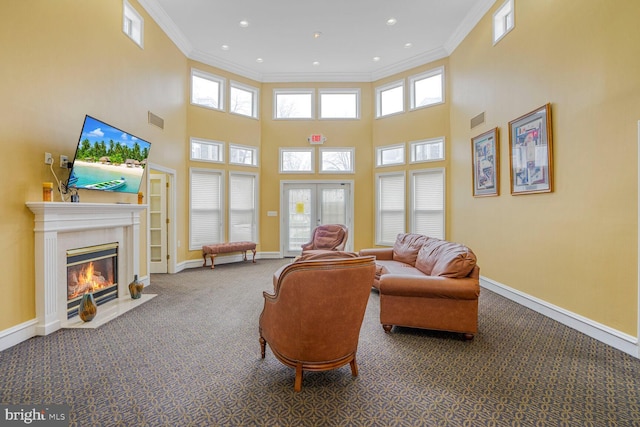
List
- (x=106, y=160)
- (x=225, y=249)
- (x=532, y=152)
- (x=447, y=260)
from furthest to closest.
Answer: (x=225, y=249) → (x=532, y=152) → (x=106, y=160) → (x=447, y=260)

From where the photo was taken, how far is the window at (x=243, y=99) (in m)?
7.26

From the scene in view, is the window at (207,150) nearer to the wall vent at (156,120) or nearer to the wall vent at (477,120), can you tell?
the wall vent at (156,120)

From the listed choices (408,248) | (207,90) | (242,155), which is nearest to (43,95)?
(207,90)

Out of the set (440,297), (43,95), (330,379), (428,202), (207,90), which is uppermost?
(207,90)

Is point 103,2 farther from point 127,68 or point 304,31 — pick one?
point 304,31

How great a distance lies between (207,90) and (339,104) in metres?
3.35

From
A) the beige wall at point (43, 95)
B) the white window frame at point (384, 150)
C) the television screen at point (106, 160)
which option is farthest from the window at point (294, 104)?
the television screen at point (106, 160)

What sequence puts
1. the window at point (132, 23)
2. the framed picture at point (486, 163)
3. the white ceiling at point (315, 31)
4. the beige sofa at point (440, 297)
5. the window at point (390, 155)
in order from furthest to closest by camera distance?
the window at point (390, 155)
the white ceiling at point (315, 31)
the framed picture at point (486, 163)
the window at point (132, 23)
the beige sofa at point (440, 297)

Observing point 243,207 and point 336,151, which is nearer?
point 243,207

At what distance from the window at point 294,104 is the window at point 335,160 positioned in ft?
3.51

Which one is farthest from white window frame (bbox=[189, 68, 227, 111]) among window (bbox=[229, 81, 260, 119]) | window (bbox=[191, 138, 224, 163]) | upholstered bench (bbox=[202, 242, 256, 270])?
upholstered bench (bbox=[202, 242, 256, 270])

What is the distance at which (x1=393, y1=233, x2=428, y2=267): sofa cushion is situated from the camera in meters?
4.72

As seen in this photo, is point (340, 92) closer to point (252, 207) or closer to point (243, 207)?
point (252, 207)

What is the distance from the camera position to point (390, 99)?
756 cm
